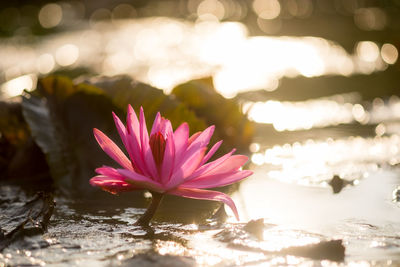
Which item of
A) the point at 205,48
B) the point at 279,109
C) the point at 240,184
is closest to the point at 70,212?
the point at 240,184

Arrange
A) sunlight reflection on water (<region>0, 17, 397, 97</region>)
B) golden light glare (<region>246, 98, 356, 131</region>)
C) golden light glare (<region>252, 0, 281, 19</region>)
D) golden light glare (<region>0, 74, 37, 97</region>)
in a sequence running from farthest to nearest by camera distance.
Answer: golden light glare (<region>252, 0, 281, 19</region>)
sunlight reflection on water (<region>0, 17, 397, 97</region>)
golden light glare (<region>0, 74, 37, 97</region>)
golden light glare (<region>246, 98, 356, 131</region>)

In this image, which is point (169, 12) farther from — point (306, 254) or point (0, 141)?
point (306, 254)

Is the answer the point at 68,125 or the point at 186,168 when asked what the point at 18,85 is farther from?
the point at 186,168

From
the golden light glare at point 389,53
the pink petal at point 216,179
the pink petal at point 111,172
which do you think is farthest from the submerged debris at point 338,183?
the golden light glare at point 389,53

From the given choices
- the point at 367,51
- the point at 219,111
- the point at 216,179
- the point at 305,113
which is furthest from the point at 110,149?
the point at 367,51

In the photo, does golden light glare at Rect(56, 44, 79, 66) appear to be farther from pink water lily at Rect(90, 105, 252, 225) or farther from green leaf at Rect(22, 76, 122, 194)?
pink water lily at Rect(90, 105, 252, 225)

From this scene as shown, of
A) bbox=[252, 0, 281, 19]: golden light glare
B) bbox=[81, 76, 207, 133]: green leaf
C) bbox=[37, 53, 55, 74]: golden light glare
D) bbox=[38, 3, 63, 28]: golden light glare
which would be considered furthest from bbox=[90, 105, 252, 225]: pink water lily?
bbox=[252, 0, 281, 19]: golden light glare

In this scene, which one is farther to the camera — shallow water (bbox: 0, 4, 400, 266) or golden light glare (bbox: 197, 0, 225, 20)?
golden light glare (bbox: 197, 0, 225, 20)
